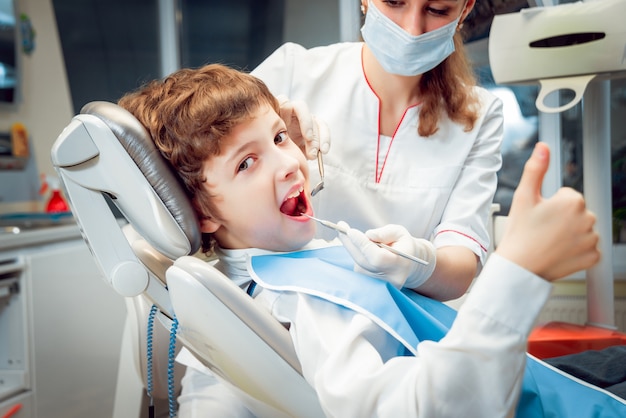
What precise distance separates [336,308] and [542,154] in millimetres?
392

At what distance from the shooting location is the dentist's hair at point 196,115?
107 cm

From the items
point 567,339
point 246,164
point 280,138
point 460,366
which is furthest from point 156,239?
point 567,339

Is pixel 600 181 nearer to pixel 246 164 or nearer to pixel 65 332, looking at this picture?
pixel 246 164

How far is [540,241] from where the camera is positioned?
2.19 ft

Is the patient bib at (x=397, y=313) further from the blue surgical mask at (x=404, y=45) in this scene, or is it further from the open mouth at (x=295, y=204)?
the blue surgical mask at (x=404, y=45)

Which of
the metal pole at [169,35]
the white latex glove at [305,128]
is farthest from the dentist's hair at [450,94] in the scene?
the metal pole at [169,35]

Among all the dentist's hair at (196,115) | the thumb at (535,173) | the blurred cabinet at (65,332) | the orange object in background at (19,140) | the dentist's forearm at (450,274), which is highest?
the thumb at (535,173)

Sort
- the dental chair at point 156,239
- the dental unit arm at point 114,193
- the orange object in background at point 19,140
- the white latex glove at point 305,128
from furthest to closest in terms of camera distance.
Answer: the orange object in background at point 19,140 → the white latex glove at point 305,128 → the dental unit arm at point 114,193 → the dental chair at point 156,239

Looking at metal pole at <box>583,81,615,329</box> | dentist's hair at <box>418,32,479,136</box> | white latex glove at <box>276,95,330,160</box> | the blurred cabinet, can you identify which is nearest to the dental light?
metal pole at <box>583,81,615,329</box>

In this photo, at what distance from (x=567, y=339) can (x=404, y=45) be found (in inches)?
45.0

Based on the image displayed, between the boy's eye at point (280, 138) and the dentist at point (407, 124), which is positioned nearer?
the boy's eye at point (280, 138)

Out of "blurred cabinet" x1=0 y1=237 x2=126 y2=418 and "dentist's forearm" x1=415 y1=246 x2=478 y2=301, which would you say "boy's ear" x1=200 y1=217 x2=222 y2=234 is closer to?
"dentist's forearm" x1=415 y1=246 x2=478 y2=301

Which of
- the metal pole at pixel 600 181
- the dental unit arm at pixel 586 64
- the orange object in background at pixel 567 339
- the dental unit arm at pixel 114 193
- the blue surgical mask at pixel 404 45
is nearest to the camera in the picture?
the dental unit arm at pixel 114 193

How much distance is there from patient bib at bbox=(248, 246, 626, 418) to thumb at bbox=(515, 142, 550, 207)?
296 millimetres
